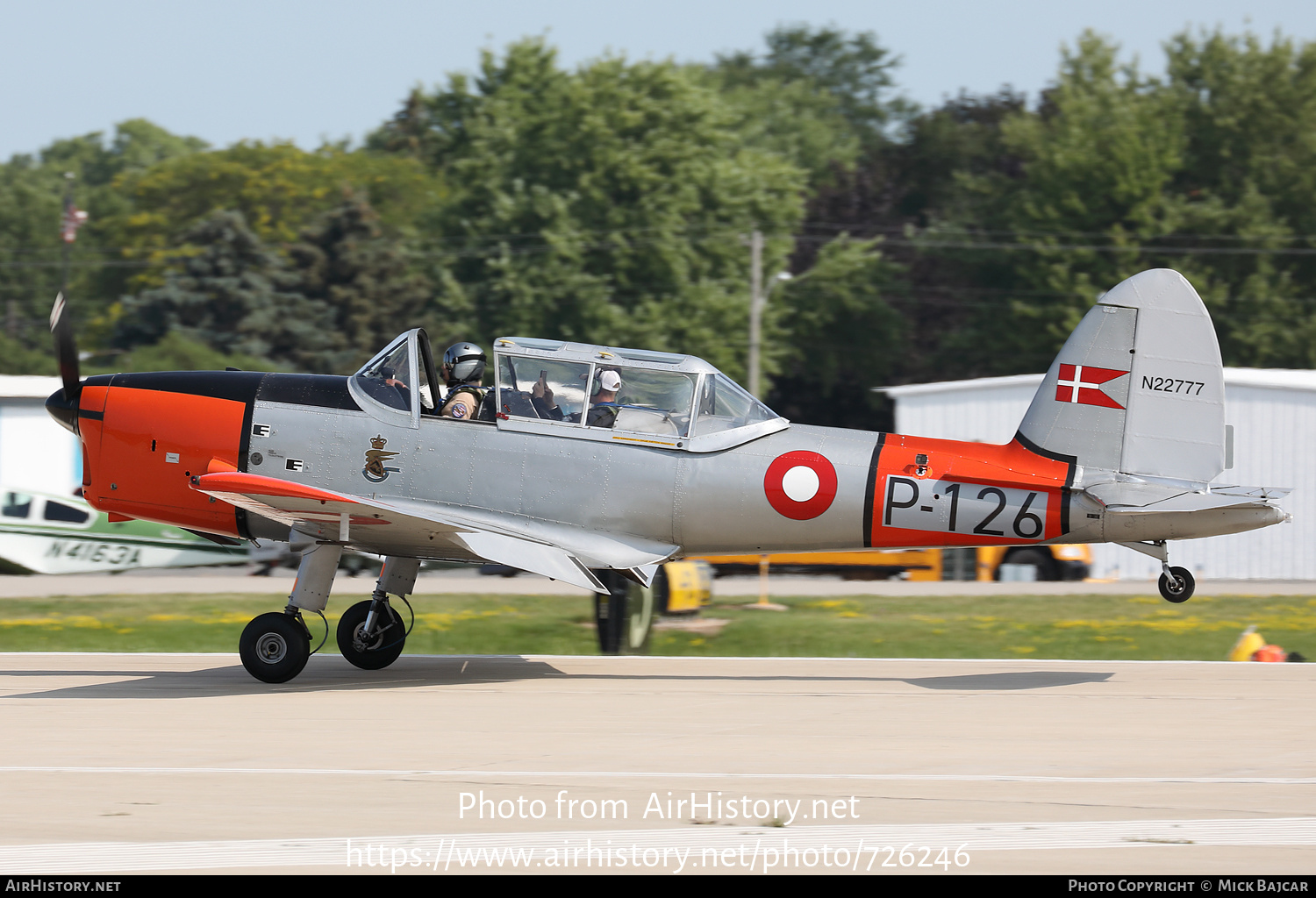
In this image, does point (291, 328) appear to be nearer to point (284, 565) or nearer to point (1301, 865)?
point (284, 565)

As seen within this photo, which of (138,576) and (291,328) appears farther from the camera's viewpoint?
(291,328)

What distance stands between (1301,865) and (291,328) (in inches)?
1813

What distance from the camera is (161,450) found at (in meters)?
10.8

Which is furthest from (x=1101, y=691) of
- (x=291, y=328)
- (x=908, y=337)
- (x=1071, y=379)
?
(x=908, y=337)

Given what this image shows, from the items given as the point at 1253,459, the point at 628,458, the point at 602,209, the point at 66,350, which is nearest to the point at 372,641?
the point at 628,458

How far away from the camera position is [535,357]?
35.0 ft

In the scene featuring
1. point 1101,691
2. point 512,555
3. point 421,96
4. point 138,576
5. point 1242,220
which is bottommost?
point 138,576

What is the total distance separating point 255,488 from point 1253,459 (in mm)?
22803

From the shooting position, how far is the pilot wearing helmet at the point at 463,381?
425 inches

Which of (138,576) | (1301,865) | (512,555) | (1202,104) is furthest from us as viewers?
(1202,104)

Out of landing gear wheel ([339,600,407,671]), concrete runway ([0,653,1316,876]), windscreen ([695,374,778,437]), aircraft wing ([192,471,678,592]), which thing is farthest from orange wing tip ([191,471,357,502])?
windscreen ([695,374,778,437])

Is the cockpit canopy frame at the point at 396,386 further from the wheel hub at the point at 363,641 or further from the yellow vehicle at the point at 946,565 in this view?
the yellow vehicle at the point at 946,565

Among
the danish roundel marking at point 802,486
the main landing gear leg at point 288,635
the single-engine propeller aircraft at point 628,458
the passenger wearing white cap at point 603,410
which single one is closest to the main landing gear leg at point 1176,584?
the single-engine propeller aircraft at point 628,458

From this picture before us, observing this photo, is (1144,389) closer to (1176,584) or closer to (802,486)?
(1176,584)
